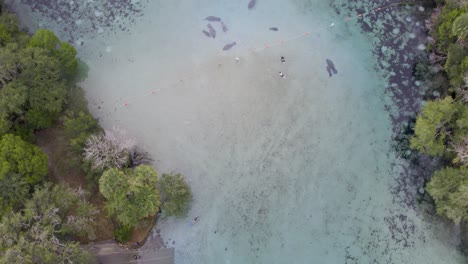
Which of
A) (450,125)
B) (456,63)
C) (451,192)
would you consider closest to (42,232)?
(451,192)

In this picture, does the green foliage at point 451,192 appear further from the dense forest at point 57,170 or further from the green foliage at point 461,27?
the dense forest at point 57,170

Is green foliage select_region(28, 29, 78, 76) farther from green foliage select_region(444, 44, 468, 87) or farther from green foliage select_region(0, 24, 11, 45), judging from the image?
green foliage select_region(444, 44, 468, 87)

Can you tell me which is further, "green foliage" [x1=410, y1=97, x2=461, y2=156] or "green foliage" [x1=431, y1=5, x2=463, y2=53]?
"green foliage" [x1=431, y1=5, x2=463, y2=53]

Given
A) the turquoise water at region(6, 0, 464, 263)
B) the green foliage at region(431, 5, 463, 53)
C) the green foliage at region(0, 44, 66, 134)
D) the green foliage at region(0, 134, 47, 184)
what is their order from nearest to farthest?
the green foliage at region(0, 134, 47, 184), the green foliage at region(0, 44, 66, 134), the turquoise water at region(6, 0, 464, 263), the green foliage at region(431, 5, 463, 53)

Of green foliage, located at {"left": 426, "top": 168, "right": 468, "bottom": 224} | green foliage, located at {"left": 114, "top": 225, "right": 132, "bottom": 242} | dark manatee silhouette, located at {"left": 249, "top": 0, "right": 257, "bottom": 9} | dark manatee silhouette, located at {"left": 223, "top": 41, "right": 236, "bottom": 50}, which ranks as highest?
dark manatee silhouette, located at {"left": 249, "top": 0, "right": 257, "bottom": 9}

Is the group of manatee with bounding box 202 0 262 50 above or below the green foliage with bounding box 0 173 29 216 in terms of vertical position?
above

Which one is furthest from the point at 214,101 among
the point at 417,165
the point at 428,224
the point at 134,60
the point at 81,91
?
the point at 428,224

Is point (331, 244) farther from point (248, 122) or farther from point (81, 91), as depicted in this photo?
point (81, 91)

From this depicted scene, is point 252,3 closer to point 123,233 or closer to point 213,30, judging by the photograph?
point 213,30

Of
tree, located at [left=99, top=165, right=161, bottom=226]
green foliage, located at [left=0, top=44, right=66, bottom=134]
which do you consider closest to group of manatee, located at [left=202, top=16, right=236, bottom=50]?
green foliage, located at [left=0, top=44, right=66, bottom=134]
